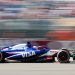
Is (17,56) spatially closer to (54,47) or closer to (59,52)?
Result: (59,52)

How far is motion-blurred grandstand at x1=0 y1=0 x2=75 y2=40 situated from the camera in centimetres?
→ 1245

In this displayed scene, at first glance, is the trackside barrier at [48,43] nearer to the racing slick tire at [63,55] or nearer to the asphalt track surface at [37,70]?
the racing slick tire at [63,55]

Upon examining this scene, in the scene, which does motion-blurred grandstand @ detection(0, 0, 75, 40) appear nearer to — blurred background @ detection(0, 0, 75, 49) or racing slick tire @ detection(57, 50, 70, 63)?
blurred background @ detection(0, 0, 75, 49)

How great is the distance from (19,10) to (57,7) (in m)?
1.92

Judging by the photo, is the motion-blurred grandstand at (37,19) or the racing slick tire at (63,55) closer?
the racing slick tire at (63,55)

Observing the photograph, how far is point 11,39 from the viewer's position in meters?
11.7

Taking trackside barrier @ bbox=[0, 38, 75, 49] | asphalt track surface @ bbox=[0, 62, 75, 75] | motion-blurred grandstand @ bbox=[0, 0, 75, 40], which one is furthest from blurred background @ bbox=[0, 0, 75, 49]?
asphalt track surface @ bbox=[0, 62, 75, 75]

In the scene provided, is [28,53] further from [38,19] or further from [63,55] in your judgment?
[38,19]

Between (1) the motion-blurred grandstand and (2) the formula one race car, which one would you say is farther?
(1) the motion-blurred grandstand

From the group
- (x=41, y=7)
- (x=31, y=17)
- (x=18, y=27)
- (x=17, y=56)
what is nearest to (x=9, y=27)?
(x=18, y=27)

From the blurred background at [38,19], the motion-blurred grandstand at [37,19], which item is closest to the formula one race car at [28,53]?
the blurred background at [38,19]

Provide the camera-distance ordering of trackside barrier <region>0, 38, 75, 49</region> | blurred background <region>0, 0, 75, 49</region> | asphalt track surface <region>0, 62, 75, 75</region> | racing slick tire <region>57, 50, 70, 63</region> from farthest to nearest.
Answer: blurred background <region>0, 0, 75, 49</region>, trackside barrier <region>0, 38, 75, 49</region>, racing slick tire <region>57, 50, 70, 63</region>, asphalt track surface <region>0, 62, 75, 75</region>

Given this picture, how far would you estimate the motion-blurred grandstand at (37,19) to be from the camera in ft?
40.9

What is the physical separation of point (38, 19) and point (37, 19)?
1.9 inches
